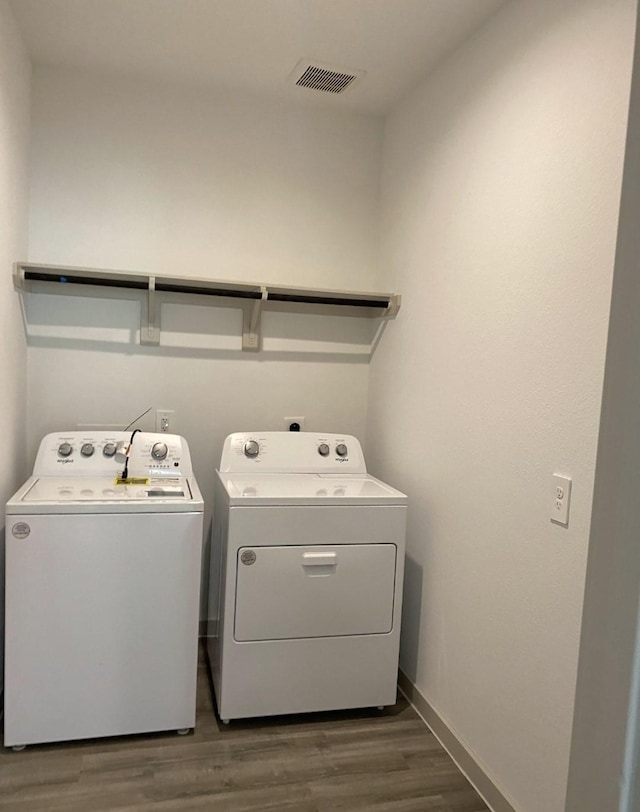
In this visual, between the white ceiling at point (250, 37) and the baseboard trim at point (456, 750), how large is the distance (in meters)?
2.37

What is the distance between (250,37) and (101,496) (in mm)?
1699

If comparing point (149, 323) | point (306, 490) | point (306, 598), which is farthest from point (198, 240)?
point (306, 598)

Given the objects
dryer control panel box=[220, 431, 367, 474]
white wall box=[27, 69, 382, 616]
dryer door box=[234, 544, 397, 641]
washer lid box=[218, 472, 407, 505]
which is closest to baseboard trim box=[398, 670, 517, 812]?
dryer door box=[234, 544, 397, 641]

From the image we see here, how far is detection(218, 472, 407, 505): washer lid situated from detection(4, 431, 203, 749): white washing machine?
0.74ft

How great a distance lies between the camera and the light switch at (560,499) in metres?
1.59

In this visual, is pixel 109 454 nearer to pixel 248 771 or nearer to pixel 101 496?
pixel 101 496

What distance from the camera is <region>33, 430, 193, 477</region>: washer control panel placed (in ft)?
7.95

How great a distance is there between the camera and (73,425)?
2.70m

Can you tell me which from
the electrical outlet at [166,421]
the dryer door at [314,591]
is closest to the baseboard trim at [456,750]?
the dryer door at [314,591]

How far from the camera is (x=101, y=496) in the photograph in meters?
2.11

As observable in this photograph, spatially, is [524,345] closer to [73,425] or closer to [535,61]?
[535,61]

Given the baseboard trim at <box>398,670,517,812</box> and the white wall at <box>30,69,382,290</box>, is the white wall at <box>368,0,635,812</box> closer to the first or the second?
the baseboard trim at <box>398,670,517,812</box>

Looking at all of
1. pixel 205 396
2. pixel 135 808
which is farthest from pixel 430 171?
pixel 135 808

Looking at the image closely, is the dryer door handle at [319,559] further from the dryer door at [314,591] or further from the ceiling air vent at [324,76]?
the ceiling air vent at [324,76]
